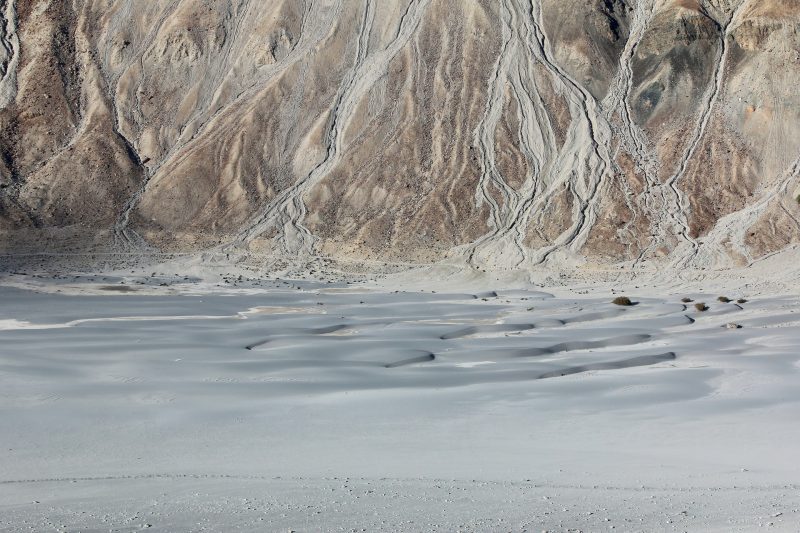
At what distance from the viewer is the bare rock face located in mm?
49000

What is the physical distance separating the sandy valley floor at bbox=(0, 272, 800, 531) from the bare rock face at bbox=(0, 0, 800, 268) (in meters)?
21.8

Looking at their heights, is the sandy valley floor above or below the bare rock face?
below

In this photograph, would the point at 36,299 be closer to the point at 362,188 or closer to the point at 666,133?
the point at 362,188

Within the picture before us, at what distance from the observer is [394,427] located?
14453 millimetres

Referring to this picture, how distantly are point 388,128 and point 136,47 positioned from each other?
1781 centimetres

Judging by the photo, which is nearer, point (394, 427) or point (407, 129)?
point (394, 427)

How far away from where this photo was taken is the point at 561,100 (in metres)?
54.8

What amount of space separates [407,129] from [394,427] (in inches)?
1624

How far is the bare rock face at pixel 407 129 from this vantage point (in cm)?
4900

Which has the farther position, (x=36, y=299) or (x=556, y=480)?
(x=36, y=299)

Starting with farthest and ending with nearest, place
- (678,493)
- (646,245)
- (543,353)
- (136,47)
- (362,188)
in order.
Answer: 1. (136,47)
2. (362,188)
3. (646,245)
4. (543,353)
5. (678,493)

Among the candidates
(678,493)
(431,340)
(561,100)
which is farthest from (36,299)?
(561,100)

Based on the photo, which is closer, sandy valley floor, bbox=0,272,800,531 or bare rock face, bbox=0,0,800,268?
sandy valley floor, bbox=0,272,800,531

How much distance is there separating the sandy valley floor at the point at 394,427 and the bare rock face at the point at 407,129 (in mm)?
21799
